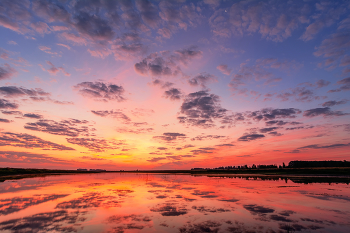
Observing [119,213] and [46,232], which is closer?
[46,232]

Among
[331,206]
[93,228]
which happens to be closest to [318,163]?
[331,206]

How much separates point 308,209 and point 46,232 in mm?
20440

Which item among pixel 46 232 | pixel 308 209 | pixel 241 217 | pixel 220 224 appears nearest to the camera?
pixel 46 232

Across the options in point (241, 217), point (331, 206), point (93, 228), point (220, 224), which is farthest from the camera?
point (331, 206)

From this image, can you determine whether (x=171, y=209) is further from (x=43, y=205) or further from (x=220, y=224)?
(x=43, y=205)

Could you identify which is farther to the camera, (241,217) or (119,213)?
(119,213)

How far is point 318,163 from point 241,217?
17331 centimetres

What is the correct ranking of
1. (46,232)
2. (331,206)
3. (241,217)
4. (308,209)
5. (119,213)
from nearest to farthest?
(46,232) < (241,217) < (119,213) < (308,209) < (331,206)

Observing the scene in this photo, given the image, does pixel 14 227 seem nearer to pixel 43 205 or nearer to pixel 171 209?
pixel 43 205

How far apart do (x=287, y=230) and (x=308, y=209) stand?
738 cm

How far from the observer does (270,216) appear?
13.6 m

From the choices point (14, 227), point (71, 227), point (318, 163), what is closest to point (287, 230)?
point (71, 227)

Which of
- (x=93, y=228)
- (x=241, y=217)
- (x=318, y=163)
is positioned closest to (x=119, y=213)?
(x=93, y=228)

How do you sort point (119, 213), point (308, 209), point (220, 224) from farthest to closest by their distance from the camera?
point (308, 209), point (119, 213), point (220, 224)
